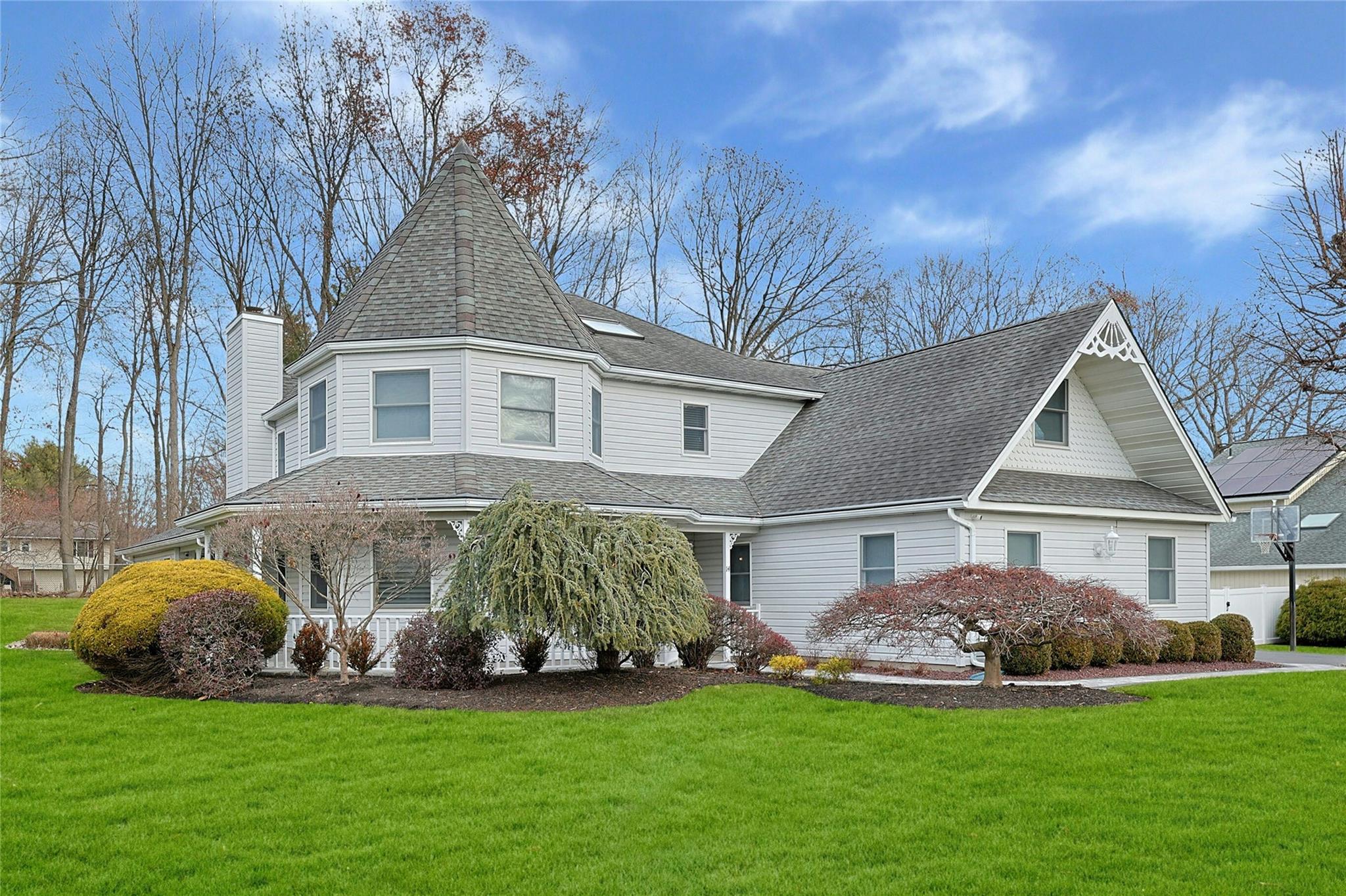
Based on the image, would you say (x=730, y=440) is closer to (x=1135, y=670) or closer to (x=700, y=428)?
(x=700, y=428)

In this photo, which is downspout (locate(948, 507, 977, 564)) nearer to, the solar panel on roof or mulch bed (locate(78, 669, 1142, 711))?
mulch bed (locate(78, 669, 1142, 711))

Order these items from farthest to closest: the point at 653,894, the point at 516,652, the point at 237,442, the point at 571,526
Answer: the point at 237,442 < the point at 516,652 < the point at 571,526 < the point at 653,894

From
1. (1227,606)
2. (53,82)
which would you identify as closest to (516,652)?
(1227,606)

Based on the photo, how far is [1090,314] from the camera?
59.7 ft

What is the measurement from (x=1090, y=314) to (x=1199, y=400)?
2567cm

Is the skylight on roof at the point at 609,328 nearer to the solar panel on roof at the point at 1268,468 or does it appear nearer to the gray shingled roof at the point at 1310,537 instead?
the gray shingled roof at the point at 1310,537

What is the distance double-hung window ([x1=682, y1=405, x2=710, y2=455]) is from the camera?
72.7 feet

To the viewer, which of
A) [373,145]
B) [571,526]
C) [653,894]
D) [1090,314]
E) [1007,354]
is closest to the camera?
[653,894]

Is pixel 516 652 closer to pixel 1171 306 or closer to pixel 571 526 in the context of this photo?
pixel 571 526

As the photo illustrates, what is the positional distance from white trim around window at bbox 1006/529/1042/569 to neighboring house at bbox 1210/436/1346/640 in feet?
34.3

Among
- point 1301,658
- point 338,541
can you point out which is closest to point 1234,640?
point 1301,658

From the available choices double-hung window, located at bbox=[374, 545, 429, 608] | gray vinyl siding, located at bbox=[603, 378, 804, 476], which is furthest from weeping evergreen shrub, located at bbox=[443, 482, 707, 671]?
gray vinyl siding, located at bbox=[603, 378, 804, 476]

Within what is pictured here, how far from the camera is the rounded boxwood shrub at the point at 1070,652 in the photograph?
16.1 metres

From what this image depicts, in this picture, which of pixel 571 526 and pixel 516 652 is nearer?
pixel 571 526
